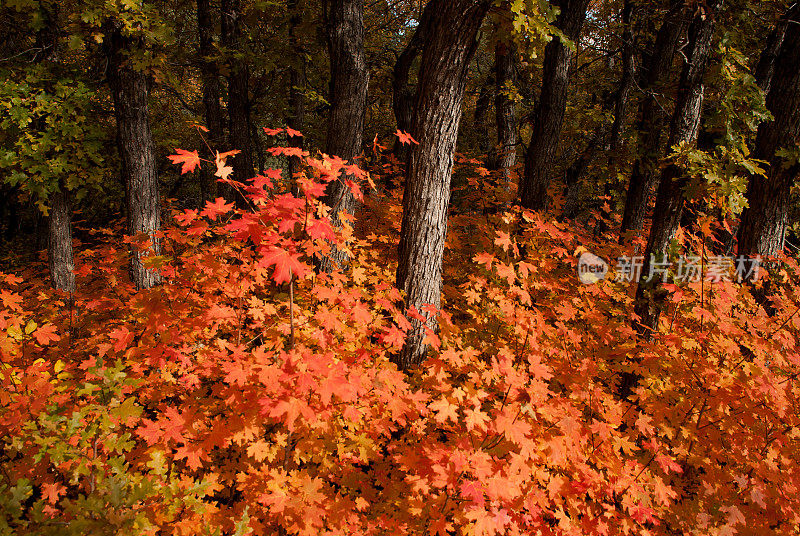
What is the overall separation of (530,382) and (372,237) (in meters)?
3.29

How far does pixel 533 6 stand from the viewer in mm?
3227

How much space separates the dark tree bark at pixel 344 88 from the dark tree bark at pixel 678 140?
12.5ft

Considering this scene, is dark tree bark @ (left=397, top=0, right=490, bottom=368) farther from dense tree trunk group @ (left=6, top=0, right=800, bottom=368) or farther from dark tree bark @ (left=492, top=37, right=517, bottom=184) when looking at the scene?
dark tree bark @ (left=492, top=37, right=517, bottom=184)

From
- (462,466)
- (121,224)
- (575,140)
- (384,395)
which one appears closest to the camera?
(462,466)

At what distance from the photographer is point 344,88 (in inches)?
206

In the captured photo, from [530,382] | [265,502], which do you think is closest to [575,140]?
[530,382]

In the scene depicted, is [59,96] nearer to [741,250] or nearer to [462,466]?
[462,466]

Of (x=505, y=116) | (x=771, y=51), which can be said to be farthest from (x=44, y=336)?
(x=771, y=51)

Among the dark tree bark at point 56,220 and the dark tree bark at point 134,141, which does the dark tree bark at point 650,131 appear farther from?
the dark tree bark at point 56,220

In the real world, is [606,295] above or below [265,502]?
above

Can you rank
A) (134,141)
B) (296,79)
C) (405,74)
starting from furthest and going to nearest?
(296,79) < (405,74) < (134,141)

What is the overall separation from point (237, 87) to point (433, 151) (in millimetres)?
6885

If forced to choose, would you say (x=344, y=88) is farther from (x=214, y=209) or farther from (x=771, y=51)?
(x=771, y=51)

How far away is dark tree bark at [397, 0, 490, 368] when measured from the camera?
355cm
